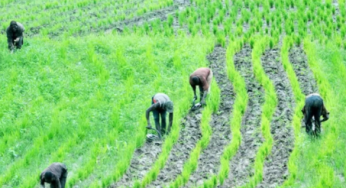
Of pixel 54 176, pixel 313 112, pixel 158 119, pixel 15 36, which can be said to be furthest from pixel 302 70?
pixel 54 176

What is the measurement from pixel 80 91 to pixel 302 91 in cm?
494

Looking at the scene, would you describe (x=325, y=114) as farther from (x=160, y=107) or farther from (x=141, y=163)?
(x=141, y=163)

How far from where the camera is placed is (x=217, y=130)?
12117 mm

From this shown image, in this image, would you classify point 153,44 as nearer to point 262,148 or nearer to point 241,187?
point 262,148

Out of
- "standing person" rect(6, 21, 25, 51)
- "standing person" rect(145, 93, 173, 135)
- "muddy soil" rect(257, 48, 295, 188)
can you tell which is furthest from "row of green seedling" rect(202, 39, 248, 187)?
"standing person" rect(6, 21, 25, 51)

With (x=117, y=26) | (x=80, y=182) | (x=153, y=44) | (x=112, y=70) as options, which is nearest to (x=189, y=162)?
(x=80, y=182)

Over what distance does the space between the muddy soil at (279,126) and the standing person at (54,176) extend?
9.90 ft

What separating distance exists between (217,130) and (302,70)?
3.72m

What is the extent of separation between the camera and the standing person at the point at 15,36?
16.5 metres

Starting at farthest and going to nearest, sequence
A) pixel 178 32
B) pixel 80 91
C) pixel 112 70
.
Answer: pixel 178 32 < pixel 112 70 < pixel 80 91

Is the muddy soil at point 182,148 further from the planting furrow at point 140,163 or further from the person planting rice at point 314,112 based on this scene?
the person planting rice at point 314,112

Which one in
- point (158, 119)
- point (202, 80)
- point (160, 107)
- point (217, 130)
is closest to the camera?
point (160, 107)

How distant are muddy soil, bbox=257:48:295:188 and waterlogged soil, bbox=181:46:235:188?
2.90 feet

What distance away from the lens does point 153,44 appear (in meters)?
17.2
